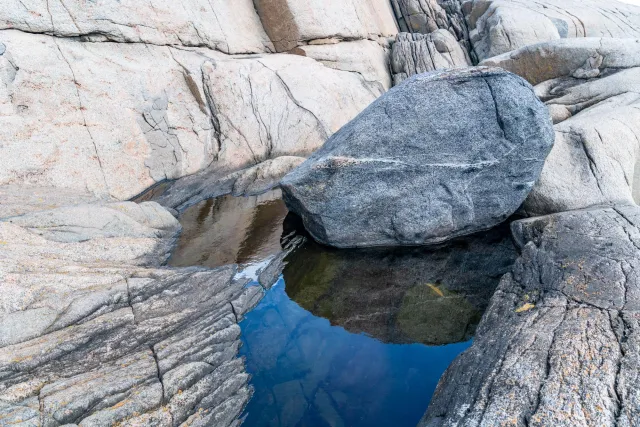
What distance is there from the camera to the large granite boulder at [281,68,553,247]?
5.91 metres

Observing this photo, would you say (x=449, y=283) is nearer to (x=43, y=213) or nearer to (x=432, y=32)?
(x=43, y=213)

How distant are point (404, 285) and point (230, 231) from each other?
3.21 meters

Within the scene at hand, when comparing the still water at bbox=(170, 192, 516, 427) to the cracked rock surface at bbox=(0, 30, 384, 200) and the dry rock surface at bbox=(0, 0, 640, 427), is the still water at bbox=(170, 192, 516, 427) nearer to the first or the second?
the dry rock surface at bbox=(0, 0, 640, 427)

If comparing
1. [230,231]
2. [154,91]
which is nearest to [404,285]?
[230,231]

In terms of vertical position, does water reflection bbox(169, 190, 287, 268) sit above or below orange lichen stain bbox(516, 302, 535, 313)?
above

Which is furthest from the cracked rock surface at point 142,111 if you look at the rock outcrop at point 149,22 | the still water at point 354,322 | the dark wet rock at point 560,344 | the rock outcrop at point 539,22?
the dark wet rock at point 560,344

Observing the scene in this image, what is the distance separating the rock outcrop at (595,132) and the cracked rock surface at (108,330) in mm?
4589

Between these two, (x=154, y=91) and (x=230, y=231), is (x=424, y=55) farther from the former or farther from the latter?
(x=230, y=231)

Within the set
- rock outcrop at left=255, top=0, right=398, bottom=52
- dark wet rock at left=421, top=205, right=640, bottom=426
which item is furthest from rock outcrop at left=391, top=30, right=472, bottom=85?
dark wet rock at left=421, top=205, right=640, bottom=426

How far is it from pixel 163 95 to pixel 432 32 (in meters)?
11.7

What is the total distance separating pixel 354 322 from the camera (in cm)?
475

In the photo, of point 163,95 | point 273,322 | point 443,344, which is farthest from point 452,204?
point 163,95

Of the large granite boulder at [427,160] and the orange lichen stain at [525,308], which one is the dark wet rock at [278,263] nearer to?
the large granite boulder at [427,160]

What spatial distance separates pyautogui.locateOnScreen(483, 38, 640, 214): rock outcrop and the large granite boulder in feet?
1.72
